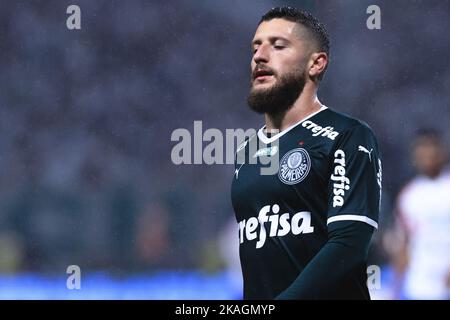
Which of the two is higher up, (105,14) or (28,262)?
(105,14)

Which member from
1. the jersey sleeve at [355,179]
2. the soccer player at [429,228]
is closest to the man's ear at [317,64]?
the jersey sleeve at [355,179]

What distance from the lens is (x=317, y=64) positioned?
11.8ft

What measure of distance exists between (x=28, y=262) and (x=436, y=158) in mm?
3998

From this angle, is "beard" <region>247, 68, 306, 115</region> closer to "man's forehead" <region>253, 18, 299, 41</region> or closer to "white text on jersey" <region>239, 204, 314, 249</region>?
"man's forehead" <region>253, 18, 299, 41</region>

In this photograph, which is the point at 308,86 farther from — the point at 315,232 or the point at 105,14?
the point at 105,14

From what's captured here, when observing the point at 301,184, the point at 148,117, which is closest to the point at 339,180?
the point at 301,184

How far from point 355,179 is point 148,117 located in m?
6.15

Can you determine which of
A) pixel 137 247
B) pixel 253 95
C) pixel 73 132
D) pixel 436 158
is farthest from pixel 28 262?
pixel 253 95

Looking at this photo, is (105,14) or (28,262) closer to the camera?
(28,262)

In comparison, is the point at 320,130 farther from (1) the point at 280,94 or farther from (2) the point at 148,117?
(2) the point at 148,117

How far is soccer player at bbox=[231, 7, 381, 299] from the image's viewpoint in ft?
9.97

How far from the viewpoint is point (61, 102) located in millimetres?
9430

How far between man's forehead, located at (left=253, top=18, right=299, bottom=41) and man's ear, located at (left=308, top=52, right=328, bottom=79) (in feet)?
0.44

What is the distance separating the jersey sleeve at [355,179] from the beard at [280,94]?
15.1 inches
